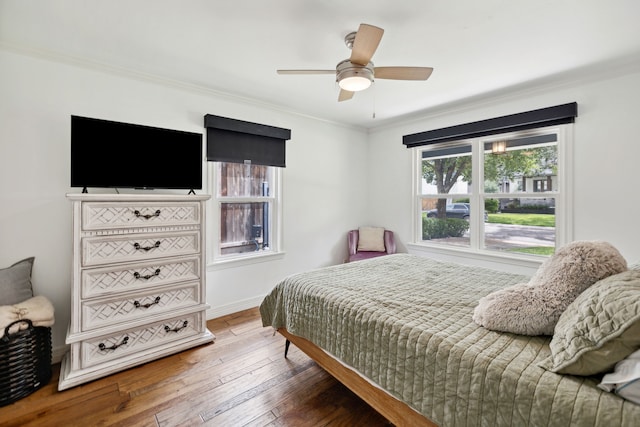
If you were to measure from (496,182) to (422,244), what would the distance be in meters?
1.19

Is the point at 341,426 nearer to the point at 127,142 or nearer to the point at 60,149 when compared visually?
the point at 127,142

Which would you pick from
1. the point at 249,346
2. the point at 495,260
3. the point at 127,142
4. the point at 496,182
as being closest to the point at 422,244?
the point at 495,260

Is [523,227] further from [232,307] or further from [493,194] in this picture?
[232,307]

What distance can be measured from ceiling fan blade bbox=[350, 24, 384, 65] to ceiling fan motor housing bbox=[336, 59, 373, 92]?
0.14 ft

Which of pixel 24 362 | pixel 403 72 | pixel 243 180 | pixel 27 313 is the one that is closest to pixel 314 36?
pixel 403 72

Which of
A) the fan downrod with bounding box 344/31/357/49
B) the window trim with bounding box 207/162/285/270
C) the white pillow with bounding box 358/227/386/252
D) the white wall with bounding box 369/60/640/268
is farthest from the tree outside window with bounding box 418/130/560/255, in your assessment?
the fan downrod with bounding box 344/31/357/49

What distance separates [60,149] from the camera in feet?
7.61

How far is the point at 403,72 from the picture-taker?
6.70 ft

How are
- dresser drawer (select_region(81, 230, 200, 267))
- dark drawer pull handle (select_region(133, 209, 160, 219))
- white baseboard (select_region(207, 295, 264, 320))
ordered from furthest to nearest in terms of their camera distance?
white baseboard (select_region(207, 295, 264, 320)) → dark drawer pull handle (select_region(133, 209, 160, 219)) → dresser drawer (select_region(81, 230, 200, 267))

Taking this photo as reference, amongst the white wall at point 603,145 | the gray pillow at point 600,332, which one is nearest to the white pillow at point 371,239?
the white wall at point 603,145

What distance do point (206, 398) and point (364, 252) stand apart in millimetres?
2786

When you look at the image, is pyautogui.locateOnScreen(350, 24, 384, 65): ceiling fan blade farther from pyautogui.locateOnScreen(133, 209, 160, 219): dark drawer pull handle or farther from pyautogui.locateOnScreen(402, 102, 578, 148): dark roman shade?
pyautogui.locateOnScreen(402, 102, 578, 148): dark roman shade

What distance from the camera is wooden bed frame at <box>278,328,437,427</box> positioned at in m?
1.34

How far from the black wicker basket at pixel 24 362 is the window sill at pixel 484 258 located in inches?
152
